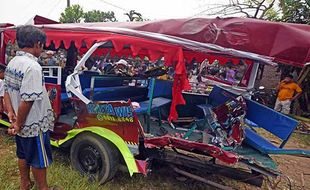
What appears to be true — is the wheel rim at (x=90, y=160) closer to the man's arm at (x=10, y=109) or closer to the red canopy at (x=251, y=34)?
the man's arm at (x=10, y=109)

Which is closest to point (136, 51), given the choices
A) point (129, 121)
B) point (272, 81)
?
point (129, 121)

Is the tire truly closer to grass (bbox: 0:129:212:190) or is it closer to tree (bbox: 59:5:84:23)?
grass (bbox: 0:129:212:190)

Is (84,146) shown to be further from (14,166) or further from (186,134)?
(186,134)

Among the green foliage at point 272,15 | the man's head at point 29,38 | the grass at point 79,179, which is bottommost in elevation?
the grass at point 79,179

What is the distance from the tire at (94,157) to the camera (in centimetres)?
371

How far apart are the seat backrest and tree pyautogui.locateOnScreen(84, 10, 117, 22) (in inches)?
1259

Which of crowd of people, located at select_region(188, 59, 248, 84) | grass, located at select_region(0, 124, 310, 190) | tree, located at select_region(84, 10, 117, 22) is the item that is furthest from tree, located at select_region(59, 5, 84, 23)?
grass, located at select_region(0, 124, 310, 190)

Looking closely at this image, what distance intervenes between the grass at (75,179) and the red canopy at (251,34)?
2.15 metres

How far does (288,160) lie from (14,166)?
5.22m

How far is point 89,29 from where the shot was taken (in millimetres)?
4125

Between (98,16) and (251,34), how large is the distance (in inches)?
1401

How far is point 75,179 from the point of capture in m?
3.77

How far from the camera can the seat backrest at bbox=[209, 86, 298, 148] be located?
3.65m

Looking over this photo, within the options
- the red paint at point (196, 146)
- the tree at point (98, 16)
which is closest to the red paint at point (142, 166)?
the red paint at point (196, 146)
